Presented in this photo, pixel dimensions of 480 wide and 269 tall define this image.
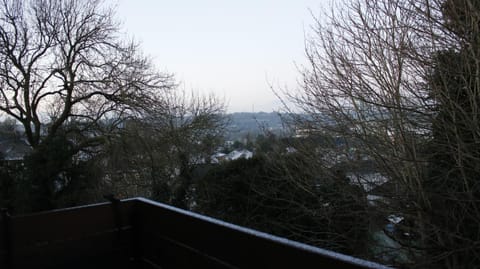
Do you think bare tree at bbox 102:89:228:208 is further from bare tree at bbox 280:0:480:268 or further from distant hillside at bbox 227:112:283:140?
bare tree at bbox 280:0:480:268

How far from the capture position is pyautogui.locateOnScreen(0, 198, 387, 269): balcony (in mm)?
1063

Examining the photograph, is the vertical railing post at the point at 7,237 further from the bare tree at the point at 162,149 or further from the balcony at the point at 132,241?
the bare tree at the point at 162,149

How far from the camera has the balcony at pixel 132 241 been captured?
1.06 m

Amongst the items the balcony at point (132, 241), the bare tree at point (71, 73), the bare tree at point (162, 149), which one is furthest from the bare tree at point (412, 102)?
the bare tree at point (71, 73)

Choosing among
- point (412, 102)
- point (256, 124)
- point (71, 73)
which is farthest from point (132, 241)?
point (71, 73)

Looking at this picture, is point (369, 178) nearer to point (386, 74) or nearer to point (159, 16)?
point (386, 74)

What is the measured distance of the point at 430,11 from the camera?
3.48 m

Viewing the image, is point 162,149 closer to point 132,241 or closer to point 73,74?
point 73,74

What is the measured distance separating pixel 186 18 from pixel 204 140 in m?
2.75

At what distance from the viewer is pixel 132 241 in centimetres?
179

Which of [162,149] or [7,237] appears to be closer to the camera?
[7,237]

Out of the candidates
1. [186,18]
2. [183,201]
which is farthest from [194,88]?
[183,201]

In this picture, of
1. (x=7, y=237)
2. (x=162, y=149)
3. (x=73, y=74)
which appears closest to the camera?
(x=7, y=237)

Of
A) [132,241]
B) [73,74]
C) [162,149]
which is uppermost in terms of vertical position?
[73,74]
